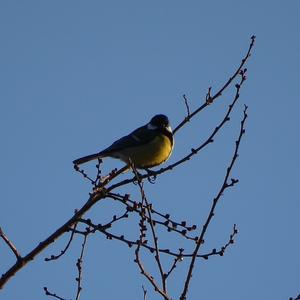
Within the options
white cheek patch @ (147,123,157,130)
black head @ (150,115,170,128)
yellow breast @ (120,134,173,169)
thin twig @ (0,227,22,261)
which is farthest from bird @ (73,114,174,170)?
thin twig @ (0,227,22,261)

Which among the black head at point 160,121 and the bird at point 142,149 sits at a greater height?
the black head at point 160,121

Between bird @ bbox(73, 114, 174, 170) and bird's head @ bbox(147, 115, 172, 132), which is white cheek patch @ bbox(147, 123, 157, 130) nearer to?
bird's head @ bbox(147, 115, 172, 132)

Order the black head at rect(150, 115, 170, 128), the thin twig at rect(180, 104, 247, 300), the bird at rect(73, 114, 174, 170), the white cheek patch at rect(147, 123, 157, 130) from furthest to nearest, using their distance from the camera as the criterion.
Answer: the black head at rect(150, 115, 170, 128), the white cheek patch at rect(147, 123, 157, 130), the bird at rect(73, 114, 174, 170), the thin twig at rect(180, 104, 247, 300)

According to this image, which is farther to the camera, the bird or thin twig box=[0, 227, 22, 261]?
the bird

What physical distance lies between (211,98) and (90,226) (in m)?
1.55

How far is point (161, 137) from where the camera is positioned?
25.4 feet

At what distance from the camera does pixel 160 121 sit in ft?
27.8

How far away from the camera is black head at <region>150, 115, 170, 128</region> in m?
8.34

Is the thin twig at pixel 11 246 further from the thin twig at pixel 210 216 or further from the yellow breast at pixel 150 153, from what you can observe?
the yellow breast at pixel 150 153

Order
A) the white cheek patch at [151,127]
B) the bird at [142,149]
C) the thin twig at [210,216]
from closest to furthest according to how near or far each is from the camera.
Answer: the thin twig at [210,216]
the bird at [142,149]
the white cheek patch at [151,127]

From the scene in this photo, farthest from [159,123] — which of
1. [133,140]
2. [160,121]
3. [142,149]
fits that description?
[142,149]

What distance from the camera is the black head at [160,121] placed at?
27.4ft

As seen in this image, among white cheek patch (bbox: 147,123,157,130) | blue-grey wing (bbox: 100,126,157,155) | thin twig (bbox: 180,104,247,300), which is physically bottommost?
thin twig (bbox: 180,104,247,300)

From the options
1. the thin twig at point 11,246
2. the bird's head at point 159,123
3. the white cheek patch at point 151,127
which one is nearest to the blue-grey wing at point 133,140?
the white cheek patch at point 151,127
